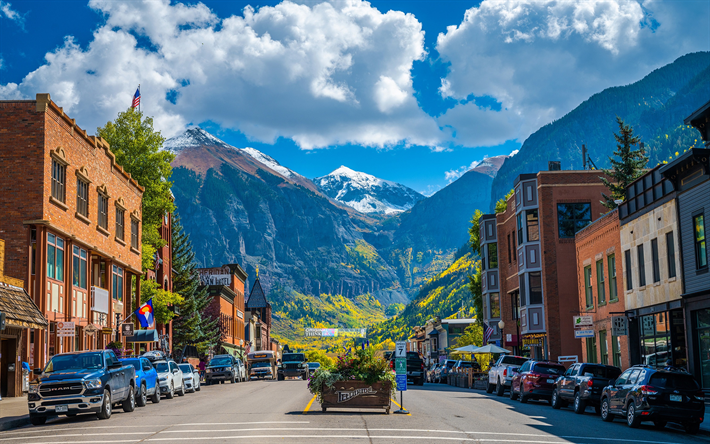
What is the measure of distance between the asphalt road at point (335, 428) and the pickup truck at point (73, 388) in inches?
16.6

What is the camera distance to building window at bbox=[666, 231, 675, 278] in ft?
98.1

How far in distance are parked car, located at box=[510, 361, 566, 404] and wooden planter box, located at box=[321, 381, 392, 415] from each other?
10.2m

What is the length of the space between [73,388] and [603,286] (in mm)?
26959

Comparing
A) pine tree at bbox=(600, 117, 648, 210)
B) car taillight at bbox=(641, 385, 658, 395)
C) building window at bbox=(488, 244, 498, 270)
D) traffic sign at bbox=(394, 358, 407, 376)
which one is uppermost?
pine tree at bbox=(600, 117, 648, 210)

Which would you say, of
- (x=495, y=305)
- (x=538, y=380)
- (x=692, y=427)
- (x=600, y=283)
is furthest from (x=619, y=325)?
(x=495, y=305)

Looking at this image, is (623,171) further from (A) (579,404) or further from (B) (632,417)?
(B) (632,417)

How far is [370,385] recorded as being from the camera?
21.8 m

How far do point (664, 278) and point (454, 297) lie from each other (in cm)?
17062

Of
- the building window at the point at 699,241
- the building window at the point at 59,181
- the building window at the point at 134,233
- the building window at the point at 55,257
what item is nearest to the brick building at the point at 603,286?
the building window at the point at 699,241

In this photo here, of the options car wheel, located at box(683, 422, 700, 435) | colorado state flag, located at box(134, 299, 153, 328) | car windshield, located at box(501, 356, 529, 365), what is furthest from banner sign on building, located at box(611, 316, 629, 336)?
colorado state flag, located at box(134, 299, 153, 328)

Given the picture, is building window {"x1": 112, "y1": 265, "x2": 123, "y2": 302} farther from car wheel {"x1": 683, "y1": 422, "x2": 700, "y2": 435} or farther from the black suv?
car wheel {"x1": 683, "y1": 422, "x2": 700, "y2": 435}

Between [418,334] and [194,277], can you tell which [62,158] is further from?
[418,334]

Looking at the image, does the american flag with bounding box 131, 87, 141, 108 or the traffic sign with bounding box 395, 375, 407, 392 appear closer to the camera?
the traffic sign with bounding box 395, 375, 407, 392

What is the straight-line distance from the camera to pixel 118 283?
4853cm
